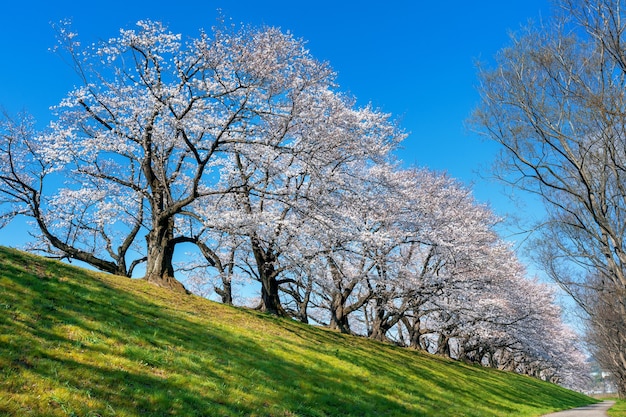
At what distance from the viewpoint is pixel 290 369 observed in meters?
11.9

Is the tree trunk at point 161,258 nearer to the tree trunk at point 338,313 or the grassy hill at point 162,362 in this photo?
the grassy hill at point 162,362

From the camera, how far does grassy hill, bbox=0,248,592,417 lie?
259 inches

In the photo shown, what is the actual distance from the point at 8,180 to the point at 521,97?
2222 centimetres

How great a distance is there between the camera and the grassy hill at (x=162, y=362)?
21.6 feet

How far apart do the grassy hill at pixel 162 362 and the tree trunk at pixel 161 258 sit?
0.85m

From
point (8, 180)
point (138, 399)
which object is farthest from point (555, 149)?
point (8, 180)

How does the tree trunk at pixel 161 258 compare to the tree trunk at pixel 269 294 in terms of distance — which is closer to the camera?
the tree trunk at pixel 161 258

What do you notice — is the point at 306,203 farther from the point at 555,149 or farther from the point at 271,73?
the point at 555,149

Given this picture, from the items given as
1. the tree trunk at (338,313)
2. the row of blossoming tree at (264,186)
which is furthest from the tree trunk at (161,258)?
the tree trunk at (338,313)

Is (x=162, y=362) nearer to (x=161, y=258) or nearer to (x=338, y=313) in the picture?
(x=161, y=258)

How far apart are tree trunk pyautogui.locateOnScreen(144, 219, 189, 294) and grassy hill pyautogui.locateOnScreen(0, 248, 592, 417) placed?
2.79ft

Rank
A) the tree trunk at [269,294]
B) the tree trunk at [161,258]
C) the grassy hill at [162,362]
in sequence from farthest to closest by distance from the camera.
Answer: the tree trunk at [269,294]
the tree trunk at [161,258]
the grassy hill at [162,362]

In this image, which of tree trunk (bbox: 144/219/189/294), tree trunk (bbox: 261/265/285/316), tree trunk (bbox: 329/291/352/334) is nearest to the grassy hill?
tree trunk (bbox: 144/219/189/294)

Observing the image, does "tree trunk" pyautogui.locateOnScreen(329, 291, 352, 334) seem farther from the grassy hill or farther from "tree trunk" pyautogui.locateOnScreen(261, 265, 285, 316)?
the grassy hill
